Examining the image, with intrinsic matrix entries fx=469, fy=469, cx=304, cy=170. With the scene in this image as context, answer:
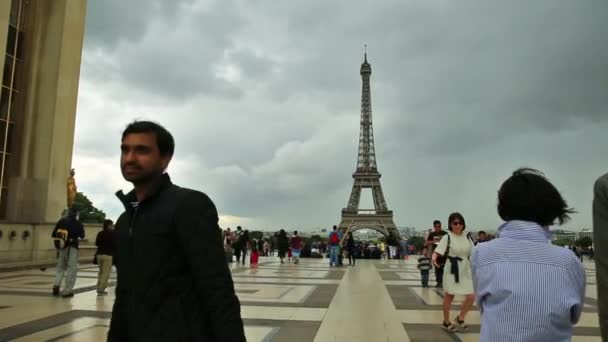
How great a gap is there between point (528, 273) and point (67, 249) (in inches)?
369

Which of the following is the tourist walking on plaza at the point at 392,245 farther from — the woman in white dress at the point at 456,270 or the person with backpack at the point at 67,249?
the woman in white dress at the point at 456,270

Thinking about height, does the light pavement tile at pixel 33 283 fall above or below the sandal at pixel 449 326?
below

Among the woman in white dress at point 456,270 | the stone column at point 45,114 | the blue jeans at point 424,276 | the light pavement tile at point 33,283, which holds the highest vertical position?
the stone column at point 45,114

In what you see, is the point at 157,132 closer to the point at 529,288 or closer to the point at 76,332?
the point at 529,288

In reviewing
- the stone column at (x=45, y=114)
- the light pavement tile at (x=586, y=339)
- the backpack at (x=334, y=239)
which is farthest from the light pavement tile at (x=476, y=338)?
the stone column at (x=45, y=114)

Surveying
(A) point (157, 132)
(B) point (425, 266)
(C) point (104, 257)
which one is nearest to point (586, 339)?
(B) point (425, 266)

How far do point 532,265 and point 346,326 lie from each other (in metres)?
4.86

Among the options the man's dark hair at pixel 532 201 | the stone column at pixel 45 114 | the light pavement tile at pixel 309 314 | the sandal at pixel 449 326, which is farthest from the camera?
the stone column at pixel 45 114

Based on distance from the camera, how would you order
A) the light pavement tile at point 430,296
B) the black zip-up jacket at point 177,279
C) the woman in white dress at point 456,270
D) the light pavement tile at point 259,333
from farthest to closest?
1. the light pavement tile at point 430,296
2. the woman in white dress at point 456,270
3. the light pavement tile at point 259,333
4. the black zip-up jacket at point 177,279

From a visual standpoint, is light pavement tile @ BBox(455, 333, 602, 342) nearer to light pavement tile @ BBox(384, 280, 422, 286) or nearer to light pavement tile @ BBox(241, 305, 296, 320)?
light pavement tile @ BBox(241, 305, 296, 320)

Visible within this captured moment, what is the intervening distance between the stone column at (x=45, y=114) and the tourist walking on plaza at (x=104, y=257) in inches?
395

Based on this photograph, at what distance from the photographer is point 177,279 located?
2014 millimetres

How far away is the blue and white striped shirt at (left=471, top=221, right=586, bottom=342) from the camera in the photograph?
6.35 feet

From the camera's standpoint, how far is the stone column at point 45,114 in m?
18.6
